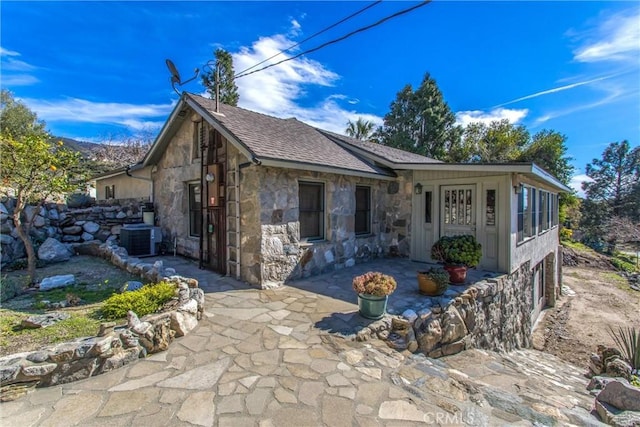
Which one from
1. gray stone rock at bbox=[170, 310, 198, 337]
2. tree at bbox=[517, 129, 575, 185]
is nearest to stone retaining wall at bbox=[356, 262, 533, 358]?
gray stone rock at bbox=[170, 310, 198, 337]

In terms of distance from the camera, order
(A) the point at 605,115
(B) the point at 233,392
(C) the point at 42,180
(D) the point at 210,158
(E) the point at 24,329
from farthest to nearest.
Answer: (A) the point at 605,115 < (D) the point at 210,158 < (C) the point at 42,180 < (E) the point at 24,329 < (B) the point at 233,392

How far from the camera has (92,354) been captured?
295cm

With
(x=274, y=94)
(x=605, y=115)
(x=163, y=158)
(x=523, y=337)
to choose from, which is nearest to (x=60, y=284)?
(x=163, y=158)

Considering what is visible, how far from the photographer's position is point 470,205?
777 centimetres

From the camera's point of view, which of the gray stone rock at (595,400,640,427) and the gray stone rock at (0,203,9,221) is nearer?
the gray stone rock at (595,400,640,427)

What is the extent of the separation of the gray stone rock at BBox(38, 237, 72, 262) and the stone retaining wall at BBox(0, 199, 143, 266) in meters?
0.52

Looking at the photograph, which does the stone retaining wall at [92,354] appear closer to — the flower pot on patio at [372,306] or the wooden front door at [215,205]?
the flower pot on patio at [372,306]

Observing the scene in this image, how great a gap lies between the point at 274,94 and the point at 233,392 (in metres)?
11.0

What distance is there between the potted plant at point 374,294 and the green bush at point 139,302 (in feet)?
9.69

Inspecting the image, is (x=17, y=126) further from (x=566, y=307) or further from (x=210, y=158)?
(x=566, y=307)

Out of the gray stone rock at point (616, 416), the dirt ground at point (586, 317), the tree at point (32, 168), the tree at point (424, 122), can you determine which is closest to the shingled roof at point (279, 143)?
the tree at point (32, 168)

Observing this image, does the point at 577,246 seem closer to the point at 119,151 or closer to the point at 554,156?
the point at 554,156

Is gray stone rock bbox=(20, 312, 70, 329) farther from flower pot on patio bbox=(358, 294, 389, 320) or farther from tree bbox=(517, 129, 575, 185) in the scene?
tree bbox=(517, 129, 575, 185)

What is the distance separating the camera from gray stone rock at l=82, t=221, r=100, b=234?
9547 millimetres
